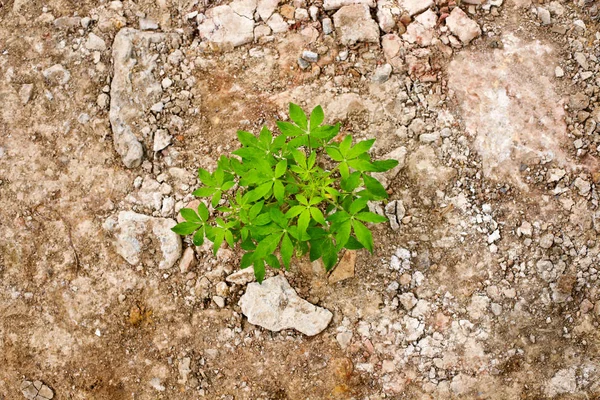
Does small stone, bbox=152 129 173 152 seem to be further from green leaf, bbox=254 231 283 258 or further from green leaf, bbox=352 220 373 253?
green leaf, bbox=352 220 373 253

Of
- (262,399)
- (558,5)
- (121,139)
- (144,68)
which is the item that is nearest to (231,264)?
(262,399)

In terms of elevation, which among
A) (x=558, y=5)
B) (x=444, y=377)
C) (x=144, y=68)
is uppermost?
(x=558, y=5)

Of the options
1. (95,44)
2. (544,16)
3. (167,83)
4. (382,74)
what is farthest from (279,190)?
(544,16)

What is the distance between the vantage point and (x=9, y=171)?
154 inches

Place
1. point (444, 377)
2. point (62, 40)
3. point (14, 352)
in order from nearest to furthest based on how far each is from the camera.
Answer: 1. point (444, 377)
2. point (14, 352)
3. point (62, 40)

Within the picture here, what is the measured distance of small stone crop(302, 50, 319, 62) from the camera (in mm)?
3855

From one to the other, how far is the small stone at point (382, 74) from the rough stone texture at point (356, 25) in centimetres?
21

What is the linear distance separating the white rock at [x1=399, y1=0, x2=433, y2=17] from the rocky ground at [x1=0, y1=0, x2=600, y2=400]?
1 cm

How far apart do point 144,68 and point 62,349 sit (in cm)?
203

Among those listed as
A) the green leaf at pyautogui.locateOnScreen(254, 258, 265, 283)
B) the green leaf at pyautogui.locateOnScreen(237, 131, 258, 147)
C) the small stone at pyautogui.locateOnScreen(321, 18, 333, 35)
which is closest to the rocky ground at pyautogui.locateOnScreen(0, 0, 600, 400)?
the small stone at pyautogui.locateOnScreen(321, 18, 333, 35)

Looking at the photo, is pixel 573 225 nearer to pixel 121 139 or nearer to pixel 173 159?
pixel 173 159

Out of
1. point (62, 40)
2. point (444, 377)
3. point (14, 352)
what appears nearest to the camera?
point (444, 377)

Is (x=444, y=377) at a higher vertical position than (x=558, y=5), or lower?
lower

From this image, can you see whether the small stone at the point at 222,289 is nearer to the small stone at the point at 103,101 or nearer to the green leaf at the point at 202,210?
the green leaf at the point at 202,210
